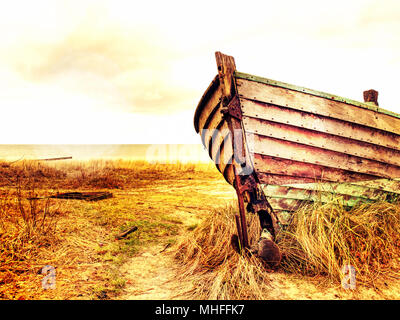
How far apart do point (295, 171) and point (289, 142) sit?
40cm

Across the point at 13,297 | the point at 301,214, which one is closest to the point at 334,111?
the point at 301,214

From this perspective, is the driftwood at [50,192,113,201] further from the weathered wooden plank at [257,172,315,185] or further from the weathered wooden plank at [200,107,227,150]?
the weathered wooden plank at [257,172,315,185]

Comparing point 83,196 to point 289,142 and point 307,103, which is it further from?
point 307,103

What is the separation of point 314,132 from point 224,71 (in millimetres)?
1435

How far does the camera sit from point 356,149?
3602mm

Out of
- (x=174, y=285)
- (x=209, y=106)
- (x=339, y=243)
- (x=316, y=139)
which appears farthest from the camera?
(x=209, y=106)

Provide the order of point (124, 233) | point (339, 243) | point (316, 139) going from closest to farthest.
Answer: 1. point (339, 243)
2. point (316, 139)
3. point (124, 233)

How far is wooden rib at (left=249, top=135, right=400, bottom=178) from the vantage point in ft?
10.6

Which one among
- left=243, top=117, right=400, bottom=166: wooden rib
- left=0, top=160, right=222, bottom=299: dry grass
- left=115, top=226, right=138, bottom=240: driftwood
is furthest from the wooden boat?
left=115, top=226, right=138, bottom=240: driftwood

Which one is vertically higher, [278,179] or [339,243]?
[278,179]

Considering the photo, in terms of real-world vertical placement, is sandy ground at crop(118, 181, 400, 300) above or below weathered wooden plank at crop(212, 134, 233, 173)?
below

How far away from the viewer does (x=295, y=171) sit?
3.39 metres

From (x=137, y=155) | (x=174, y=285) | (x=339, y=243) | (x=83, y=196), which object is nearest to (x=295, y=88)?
(x=339, y=243)
